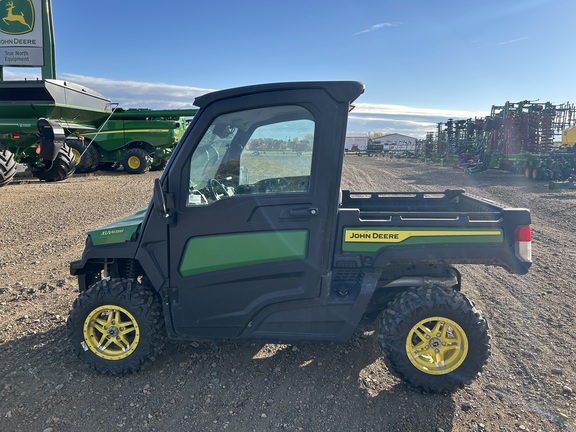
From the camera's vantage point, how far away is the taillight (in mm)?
2936

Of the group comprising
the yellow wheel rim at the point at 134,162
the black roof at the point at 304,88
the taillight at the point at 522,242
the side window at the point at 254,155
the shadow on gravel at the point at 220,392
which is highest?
the black roof at the point at 304,88

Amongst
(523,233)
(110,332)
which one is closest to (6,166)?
(110,332)

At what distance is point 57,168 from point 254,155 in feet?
40.0

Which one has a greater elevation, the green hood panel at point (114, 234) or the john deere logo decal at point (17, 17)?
the john deere logo decal at point (17, 17)

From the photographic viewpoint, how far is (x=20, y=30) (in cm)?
1361

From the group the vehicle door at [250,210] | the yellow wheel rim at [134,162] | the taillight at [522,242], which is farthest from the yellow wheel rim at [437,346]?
the yellow wheel rim at [134,162]

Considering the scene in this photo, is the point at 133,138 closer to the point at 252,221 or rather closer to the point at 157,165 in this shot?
the point at 157,165

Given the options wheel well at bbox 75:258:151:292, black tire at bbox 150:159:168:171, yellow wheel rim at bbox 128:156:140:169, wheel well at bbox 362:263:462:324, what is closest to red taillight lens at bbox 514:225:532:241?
wheel well at bbox 362:263:462:324

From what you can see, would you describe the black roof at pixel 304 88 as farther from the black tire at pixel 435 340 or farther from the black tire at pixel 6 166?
the black tire at pixel 6 166

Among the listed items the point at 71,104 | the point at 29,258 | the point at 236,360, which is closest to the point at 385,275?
the point at 236,360

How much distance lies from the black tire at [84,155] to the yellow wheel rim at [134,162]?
128cm

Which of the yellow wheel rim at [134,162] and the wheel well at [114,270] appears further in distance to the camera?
the yellow wheel rim at [134,162]

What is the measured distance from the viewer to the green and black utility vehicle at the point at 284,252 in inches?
115

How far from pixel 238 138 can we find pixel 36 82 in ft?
37.8
